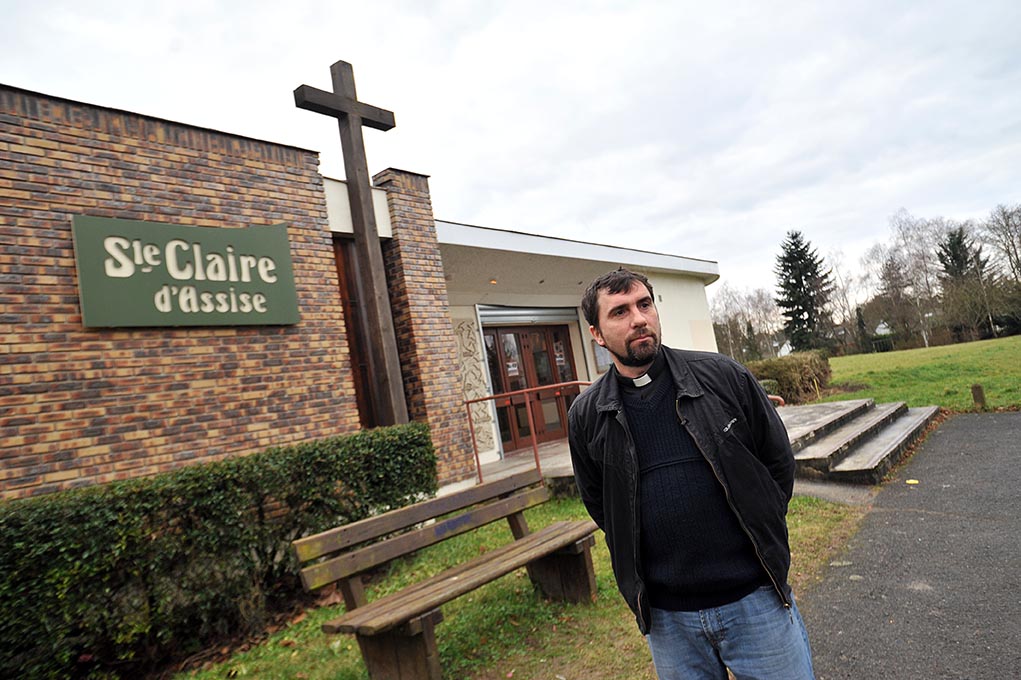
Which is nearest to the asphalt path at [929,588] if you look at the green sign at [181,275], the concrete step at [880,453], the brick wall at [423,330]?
the concrete step at [880,453]

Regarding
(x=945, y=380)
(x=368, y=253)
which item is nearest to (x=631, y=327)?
(x=368, y=253)

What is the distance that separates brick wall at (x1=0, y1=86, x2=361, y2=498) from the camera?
4711mm

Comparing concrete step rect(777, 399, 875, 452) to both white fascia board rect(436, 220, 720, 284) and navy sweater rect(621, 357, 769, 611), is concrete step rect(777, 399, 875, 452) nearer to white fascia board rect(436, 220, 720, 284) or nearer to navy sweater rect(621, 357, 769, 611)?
white fascia board rect(436, 220, 720, 284)

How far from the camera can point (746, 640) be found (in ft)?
5.71

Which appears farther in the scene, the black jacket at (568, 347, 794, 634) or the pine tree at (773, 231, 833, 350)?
the pine tree at (773, 231, 833, 350)

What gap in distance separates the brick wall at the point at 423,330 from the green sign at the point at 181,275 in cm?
154

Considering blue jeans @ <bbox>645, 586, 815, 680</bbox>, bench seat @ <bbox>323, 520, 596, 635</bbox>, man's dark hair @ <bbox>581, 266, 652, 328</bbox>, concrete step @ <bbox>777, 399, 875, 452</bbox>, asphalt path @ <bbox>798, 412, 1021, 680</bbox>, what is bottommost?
asphalt path @ <bbox>798, 412, 1021, 680</bbox>

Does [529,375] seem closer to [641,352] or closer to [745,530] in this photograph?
[641,352]

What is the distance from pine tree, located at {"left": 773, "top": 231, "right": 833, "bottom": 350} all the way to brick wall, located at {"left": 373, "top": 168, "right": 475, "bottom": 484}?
120 ft

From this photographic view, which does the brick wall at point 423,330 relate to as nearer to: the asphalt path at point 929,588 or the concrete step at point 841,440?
the concrete step at point 841,440

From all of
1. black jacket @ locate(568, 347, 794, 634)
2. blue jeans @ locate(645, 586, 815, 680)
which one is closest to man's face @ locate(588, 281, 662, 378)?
black jacket @ locate(568, 347, 794, 634)

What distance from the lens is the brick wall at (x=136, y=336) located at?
4711 mm

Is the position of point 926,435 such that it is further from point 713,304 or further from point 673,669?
point 713,304

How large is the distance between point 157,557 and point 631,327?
3.71 meters
